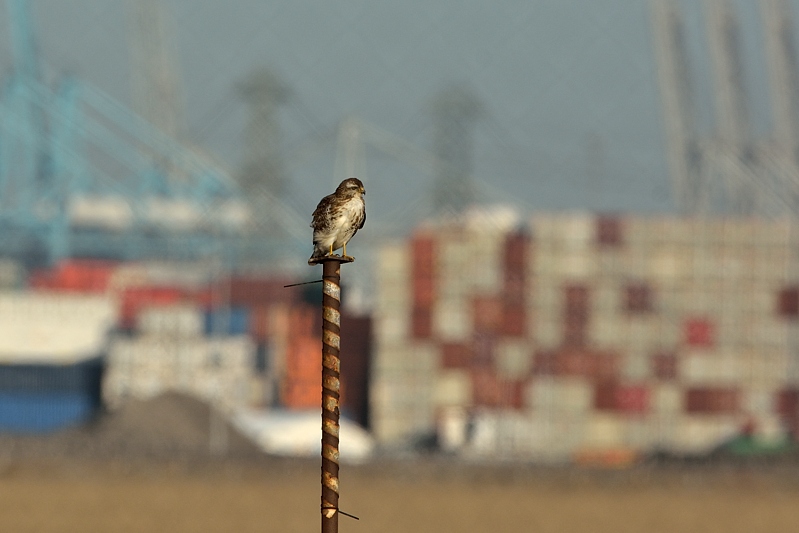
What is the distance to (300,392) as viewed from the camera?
99.1m

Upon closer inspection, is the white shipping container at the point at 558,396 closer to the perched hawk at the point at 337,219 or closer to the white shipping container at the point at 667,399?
the white shipping container at the point at 667,399

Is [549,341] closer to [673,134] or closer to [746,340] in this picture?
[746,340]

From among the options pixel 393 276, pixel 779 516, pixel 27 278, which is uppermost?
pixel 27 278

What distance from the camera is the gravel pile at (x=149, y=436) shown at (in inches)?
2516

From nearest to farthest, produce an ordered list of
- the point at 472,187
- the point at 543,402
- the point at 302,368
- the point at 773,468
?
the point at 773,468, the point at 543,402, the point at 302,368, the point at 472,187

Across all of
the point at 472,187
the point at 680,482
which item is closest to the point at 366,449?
the point at 680,482

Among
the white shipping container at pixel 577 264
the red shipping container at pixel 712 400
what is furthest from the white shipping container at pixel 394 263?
the red shipping container at pixel 712 400

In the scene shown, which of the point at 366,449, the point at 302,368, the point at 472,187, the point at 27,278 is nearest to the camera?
the point at 366,449

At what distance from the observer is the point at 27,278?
19562 cm

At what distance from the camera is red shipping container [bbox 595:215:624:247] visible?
275ft

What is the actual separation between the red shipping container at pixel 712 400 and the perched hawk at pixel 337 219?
74.4 m

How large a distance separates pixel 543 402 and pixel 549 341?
3871 mm

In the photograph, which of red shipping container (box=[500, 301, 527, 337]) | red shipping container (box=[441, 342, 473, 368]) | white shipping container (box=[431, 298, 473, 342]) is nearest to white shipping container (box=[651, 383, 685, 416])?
red shipping container (box=[500, 301, 527, 337])

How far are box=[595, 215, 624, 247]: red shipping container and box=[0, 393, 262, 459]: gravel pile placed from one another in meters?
26.4
